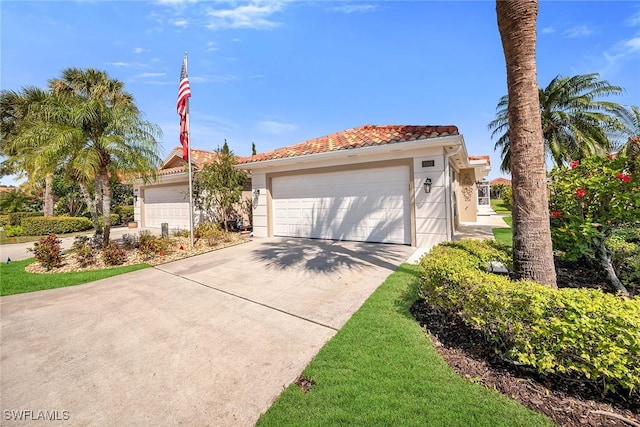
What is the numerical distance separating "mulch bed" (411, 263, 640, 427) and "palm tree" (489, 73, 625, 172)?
14.0m

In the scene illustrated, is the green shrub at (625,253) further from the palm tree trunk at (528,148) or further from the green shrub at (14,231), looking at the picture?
the green shrub at (14,231)

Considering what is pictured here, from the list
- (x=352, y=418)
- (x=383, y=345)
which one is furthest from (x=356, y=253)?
(x=352, y=418)

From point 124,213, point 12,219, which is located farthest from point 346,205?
point 12,219

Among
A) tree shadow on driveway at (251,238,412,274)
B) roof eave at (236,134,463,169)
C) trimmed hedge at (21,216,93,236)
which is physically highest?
roof eave at (236,134,463,169)

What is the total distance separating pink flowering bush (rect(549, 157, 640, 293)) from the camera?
4.20 m

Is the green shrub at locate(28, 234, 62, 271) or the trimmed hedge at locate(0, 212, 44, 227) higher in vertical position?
the trimmed hedge at locate(0, 212, 44, 227)

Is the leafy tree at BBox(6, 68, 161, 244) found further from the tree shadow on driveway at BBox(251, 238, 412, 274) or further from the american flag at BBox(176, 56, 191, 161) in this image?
the tree shadow on driveway at BBox(251, 238, 412, 274)

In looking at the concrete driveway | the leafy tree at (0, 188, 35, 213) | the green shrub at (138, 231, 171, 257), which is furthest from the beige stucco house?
the leafy tree at (0, 188, 35, 213)

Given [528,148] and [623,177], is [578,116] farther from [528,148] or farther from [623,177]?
[528,148]

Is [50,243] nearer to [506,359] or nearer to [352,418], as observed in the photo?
[352,418]

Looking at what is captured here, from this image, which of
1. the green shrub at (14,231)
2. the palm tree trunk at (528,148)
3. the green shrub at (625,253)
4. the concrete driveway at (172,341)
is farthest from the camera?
the green shrub at (14,231)

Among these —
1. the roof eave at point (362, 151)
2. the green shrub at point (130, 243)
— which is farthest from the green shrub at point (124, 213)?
the roof eave at point (362, 151)

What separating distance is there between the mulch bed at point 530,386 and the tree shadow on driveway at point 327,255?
331 cm

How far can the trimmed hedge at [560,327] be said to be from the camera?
2.25 m
